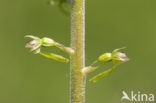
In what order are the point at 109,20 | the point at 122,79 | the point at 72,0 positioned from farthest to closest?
the point at 109,20 < the point at 122,79 < the point at 72,0

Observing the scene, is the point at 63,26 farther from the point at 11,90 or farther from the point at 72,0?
the point at 72,0

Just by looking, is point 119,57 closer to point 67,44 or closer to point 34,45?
point 34,45

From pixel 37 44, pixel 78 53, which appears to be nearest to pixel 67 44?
pixel 37 44

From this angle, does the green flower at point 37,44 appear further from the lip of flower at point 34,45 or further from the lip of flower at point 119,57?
the lip of flower at point 119,57

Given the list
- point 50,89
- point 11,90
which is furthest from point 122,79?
point 11,90

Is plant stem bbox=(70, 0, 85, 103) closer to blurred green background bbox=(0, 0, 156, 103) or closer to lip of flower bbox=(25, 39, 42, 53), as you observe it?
lip of flower bbox=(25, 39, 42, 53)

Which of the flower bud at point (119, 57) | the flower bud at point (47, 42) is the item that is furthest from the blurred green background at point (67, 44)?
the flower bud at point (47, 42)

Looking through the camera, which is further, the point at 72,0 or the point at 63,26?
the point at 63,26
